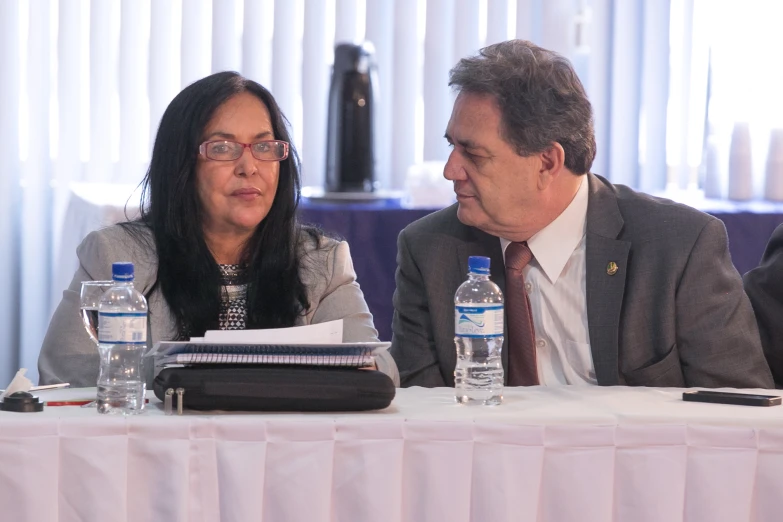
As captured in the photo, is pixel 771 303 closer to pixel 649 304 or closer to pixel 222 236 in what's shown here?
pixel 649 304

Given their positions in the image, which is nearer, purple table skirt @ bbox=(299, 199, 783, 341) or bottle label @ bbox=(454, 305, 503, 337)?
bottle label @ bbox=(454, 305, 503, 337)

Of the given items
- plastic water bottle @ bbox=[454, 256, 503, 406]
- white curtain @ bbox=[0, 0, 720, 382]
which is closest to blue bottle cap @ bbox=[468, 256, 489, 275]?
plastic water bottle @ bbox=[454, 256, 503, 406]

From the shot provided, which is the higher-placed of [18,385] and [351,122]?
[351,122]

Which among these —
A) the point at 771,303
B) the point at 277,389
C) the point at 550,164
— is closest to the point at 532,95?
the point at 550,164

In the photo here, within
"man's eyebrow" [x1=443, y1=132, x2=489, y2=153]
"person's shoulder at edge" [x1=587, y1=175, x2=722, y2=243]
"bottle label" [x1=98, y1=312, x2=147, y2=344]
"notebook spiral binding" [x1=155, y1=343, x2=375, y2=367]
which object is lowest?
"notebook spiral binding" [x1=155, y1=343, x2=375, y2=367]

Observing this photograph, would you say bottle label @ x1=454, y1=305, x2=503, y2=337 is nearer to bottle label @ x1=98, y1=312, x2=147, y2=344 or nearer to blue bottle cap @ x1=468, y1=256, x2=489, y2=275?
blue bottle cap @ x1=468, y1=256, x2=489, y2=275

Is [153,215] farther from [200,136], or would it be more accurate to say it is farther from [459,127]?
[459,127]

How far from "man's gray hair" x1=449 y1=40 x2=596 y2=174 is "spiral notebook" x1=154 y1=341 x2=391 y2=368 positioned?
2.68ft

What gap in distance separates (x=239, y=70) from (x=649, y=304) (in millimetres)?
2828

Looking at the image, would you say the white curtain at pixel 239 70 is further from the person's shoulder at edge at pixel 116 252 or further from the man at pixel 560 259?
the person's shoulder at edge at pixel 116 252

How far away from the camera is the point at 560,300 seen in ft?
7.84

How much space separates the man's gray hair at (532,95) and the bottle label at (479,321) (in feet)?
2.22

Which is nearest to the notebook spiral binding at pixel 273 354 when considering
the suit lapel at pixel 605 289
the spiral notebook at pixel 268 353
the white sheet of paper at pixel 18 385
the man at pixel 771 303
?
the spiral notebook at pixel 268 353

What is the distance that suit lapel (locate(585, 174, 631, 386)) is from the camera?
90.0 inches
